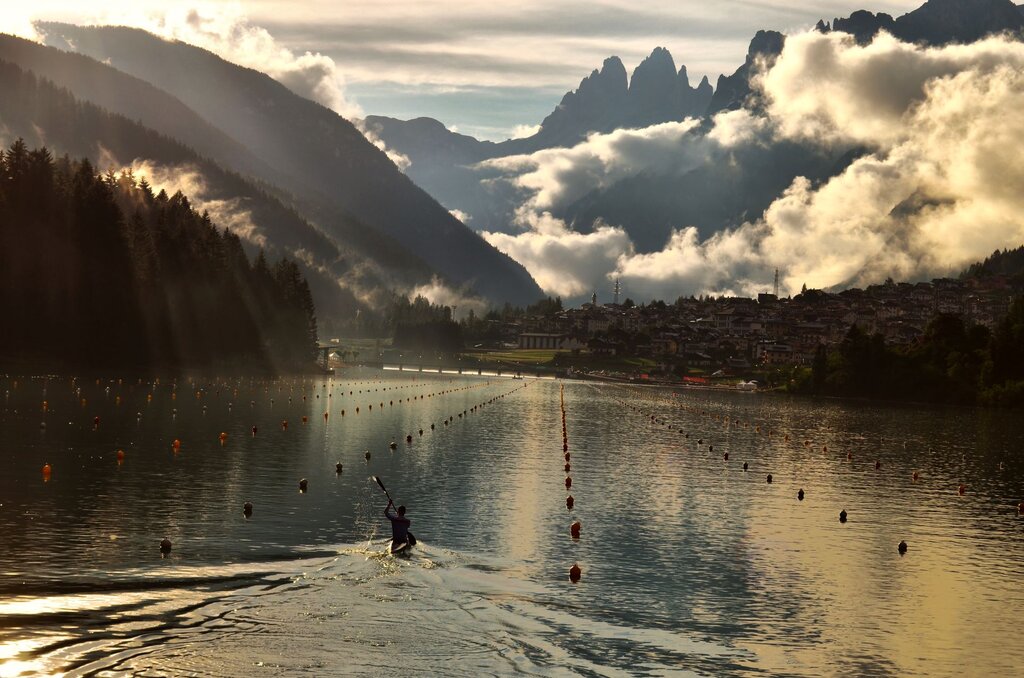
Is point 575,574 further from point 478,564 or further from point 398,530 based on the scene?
point 398,530

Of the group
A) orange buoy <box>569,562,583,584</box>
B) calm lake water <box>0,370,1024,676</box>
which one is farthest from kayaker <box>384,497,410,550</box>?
orange buoy <box>569,562,583,584</box>

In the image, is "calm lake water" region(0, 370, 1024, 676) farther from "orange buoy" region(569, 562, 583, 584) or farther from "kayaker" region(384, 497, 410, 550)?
"orange buoy" region(569, 562, 583, 584)

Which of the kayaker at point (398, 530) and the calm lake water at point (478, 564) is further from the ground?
the kayaker at point (398, 530)

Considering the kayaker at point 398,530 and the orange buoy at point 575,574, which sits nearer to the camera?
the orange buoy at point 575,574

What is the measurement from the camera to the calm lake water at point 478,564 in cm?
4753

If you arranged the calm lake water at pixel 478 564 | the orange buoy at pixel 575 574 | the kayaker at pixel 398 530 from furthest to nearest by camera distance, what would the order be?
the kayaker at pixel 398 530
the orange buoy at pixel 575 574
the calm lake water at pixel 478 564

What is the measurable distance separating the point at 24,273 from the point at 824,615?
16991 centimetres

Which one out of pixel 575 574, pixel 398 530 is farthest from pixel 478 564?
pixel 575 574

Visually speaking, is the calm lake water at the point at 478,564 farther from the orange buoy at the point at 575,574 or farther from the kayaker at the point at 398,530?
the orange buoy at the point at 575,574

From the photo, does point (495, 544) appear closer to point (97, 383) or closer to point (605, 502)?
point (605, 502)

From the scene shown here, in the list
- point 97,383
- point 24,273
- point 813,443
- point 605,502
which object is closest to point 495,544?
point 605,502

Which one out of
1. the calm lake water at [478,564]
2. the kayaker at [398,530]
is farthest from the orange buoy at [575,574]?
the kayaker at [398,530]

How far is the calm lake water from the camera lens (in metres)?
47.5

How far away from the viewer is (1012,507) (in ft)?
334
